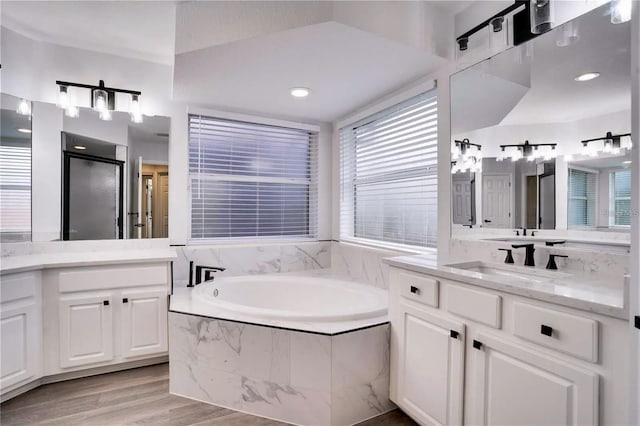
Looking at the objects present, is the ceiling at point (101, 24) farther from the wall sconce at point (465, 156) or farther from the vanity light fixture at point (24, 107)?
the wall sconce at point (465, 156)

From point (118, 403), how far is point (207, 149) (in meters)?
2.07

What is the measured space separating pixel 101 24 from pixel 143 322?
215 cm

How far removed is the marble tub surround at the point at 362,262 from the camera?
2.73m

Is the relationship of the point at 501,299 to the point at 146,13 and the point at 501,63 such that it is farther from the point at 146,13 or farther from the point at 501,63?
the point at 146,13

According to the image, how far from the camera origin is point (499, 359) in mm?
1355

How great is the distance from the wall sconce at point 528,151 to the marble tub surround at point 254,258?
2.02 metres

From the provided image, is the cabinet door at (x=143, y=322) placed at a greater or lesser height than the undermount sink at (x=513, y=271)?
lesser

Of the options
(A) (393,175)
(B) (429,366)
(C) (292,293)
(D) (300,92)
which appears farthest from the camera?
(C) (292,293)

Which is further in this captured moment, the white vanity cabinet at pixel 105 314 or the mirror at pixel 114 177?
the mirror at pixel 114 177

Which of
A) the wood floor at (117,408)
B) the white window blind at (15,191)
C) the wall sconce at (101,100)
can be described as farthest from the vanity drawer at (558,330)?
the white window blind at (15,191)

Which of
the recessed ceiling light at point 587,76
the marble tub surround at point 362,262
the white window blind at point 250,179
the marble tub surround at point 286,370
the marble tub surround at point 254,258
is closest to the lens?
the recessed ceiling light at point 587,76

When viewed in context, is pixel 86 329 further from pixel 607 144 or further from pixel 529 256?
pixel 607 144

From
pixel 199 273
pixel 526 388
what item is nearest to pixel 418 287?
pixel 526 388

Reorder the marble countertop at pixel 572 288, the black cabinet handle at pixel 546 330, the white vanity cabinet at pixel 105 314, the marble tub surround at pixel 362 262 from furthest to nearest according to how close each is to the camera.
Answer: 1. the marble tub surround at pixel 362 262
2. the white vanity cabinet at pixel 105 314
3. the black cabinet handle at pixel 546 330
4. the marble countertop at pixel 572 288
